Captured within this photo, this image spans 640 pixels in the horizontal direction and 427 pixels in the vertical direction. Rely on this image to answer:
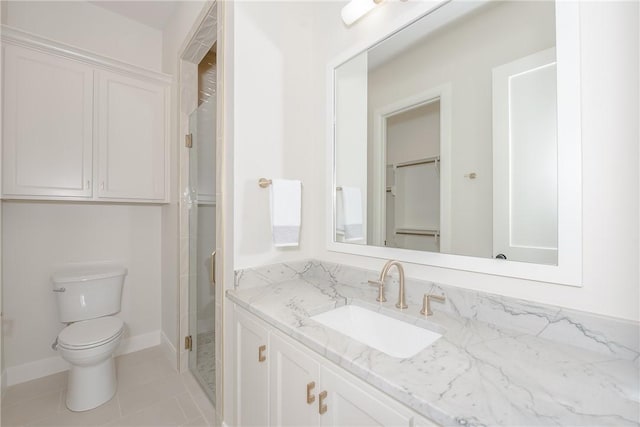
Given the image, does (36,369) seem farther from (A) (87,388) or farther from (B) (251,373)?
(B) (251,373)

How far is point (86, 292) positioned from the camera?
194cm

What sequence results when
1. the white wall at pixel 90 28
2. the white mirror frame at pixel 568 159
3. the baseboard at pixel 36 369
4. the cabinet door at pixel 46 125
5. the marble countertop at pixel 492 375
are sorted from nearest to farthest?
the marble countertop at pixel 492 375
the white mirror frame at pixel 568 159
the cabinet door at pixel 46 125
the baseboard at pixel 36 369
the white wall at pixel 90 28

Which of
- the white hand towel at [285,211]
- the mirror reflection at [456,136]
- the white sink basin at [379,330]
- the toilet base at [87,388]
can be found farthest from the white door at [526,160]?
the toilet base at [87,388]

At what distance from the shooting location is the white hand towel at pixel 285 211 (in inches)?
57.1

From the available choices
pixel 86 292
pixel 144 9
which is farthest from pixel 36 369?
pixel 144 9

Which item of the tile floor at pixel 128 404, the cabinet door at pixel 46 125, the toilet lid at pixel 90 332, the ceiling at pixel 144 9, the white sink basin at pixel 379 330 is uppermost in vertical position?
the ceiling at pixel 144 9

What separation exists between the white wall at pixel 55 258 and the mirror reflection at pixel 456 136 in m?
1.86

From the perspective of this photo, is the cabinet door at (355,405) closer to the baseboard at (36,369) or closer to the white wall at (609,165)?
the white wall at (609,165)

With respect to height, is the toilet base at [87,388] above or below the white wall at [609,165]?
below

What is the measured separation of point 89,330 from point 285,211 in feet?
4.90

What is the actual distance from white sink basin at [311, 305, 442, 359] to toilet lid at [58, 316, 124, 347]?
4.75 feet

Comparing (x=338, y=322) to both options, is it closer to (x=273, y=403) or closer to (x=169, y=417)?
(x=273, y=403)

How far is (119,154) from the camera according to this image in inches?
82.6

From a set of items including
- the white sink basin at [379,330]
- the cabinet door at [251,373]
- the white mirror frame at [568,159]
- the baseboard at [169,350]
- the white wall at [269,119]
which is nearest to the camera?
the white mirror frame at [568,159]
